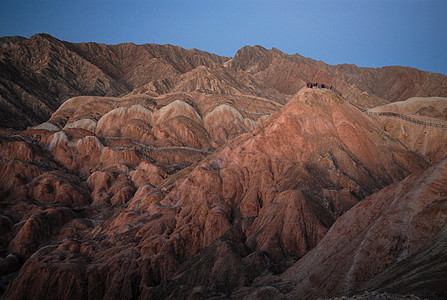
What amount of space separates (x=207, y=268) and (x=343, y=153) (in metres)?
18.6

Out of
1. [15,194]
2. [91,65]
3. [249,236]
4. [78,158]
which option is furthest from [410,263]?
[91,65]

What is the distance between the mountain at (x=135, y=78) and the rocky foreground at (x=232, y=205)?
3316cm

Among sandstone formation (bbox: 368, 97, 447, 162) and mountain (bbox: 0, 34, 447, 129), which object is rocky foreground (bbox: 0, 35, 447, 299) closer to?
sandstone formation (bbox: 368, 97, 447, 162)

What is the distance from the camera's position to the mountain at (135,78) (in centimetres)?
12512

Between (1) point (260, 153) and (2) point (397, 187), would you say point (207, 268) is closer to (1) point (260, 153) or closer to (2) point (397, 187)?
(2) point (397, 187)

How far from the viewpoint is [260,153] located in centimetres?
4281

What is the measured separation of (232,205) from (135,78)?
460 feet

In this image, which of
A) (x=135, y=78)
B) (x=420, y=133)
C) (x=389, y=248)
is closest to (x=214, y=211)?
(x=389, y=248)

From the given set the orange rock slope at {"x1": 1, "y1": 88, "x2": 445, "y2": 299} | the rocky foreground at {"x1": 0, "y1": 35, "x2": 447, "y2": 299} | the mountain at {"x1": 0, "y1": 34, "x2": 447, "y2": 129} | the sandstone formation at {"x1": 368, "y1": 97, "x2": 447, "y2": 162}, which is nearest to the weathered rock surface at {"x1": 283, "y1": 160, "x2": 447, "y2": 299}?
the rocky foreground at {"x1": 0, "y1": 35, "x2": 447, "y2": 299}

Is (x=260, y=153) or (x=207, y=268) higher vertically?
(x=260, y=153)

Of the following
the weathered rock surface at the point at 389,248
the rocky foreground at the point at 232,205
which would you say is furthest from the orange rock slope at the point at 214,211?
the weathered rock surface at the point at 389,248

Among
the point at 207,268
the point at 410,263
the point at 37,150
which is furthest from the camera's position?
the point at 37,150

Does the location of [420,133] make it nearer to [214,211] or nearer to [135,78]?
[214,211]

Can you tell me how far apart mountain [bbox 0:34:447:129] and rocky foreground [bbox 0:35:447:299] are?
33.2 m
